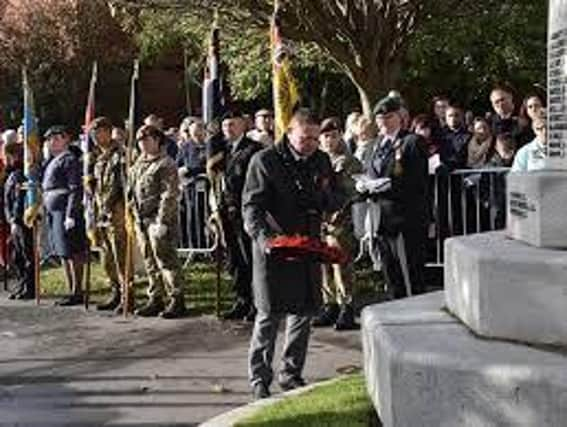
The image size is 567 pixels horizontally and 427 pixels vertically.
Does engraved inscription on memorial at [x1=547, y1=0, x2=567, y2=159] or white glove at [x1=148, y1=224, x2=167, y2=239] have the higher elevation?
engraved inscription on memorial at [x1=547, y1=0, x2=567, y2=159]

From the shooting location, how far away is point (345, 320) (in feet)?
35.7

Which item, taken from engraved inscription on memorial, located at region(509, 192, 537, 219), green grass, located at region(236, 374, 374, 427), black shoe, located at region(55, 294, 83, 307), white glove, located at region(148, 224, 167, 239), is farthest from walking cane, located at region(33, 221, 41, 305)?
engraved inscription on memorial, located at region(509, 192, 537, 219)

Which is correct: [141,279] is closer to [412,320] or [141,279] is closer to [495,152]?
[495,152]

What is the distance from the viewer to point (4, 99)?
3294 cm

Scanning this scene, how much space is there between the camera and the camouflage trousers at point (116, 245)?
12.9 m

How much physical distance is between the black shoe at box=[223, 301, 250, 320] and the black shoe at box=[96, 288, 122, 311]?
1563 mm

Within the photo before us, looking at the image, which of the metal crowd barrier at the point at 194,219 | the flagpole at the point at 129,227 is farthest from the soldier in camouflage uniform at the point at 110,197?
the metal crowd barrier at the point at 194,219

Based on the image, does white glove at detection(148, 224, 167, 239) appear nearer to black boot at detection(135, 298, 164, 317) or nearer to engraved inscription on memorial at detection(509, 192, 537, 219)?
black boot at detection(135, 298, 164, 317)

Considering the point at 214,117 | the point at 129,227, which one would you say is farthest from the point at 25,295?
the point at 214,117

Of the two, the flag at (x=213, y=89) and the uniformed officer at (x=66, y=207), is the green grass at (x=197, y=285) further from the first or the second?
the flag at (x=213, y=89)

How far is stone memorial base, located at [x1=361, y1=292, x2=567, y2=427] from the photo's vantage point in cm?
517

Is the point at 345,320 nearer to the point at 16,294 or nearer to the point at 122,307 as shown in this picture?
the point at 122,307

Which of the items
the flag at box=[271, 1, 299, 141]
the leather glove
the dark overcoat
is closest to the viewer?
the dark overcoat

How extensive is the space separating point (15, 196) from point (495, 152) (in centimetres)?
574
